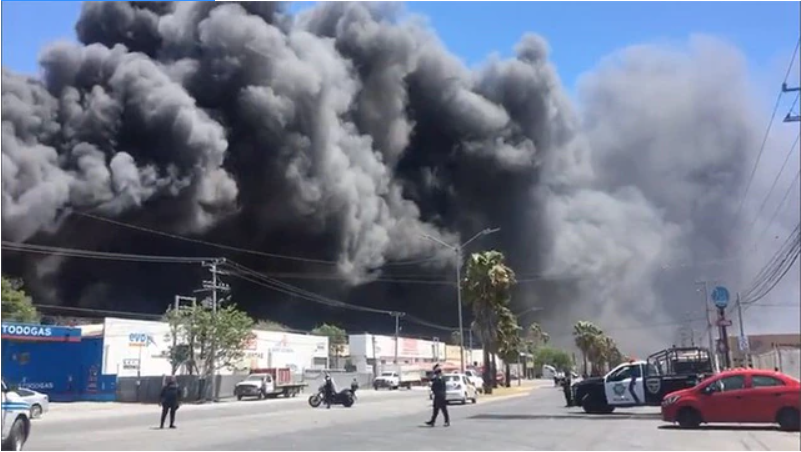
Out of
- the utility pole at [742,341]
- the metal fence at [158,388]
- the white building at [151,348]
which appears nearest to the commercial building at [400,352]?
the metal fence at [158,388]

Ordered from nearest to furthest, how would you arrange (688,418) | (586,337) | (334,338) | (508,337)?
(586,337) < (688,418) < (508,337) < (334,338)

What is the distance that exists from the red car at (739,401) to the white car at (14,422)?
9694 mm

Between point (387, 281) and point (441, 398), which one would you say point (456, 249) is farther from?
point (441, 398)

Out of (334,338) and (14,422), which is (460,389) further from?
(334,338)

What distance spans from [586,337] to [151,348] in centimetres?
3182

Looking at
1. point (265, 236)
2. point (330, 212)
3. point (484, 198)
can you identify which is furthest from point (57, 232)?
point (484, 198)

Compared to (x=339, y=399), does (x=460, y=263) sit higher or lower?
higher

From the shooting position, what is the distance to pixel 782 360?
1066 centimetres

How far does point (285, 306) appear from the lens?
43125mm

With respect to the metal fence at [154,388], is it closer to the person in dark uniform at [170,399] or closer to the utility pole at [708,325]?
the person in dark uniform at [170,399]

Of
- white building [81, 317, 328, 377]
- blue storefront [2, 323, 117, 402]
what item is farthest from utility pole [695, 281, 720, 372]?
blue storefront [2, 323, 117, 402]

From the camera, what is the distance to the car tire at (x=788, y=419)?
40.5 feet

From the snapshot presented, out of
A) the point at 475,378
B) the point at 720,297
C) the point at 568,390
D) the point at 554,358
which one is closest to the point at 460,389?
the point at 475,378

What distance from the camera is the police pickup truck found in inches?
531
